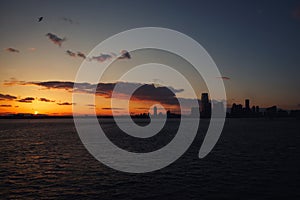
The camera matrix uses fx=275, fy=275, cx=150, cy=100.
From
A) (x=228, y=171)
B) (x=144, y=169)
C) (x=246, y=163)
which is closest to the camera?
(x=228, y=171)

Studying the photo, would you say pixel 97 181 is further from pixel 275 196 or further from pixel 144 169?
pixel 275 196

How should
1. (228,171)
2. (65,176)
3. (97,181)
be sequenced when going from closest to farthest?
1. (97,181)
2. (65,176)
3. (228,171)

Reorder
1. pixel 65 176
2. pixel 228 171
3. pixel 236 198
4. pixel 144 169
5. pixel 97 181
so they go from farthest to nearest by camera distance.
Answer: pixel 144 169 → pixel 228 171 → pixel 65 176 → pixel 97 181 → pixel 236 198

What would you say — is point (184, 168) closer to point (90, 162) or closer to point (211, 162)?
point (211, 162)

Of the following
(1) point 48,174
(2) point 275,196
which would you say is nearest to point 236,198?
(2) point 275,196

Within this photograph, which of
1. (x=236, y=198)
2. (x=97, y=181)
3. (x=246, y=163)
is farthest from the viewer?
(x=246, y=163)

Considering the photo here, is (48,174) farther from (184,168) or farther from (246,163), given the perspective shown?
(246,163)

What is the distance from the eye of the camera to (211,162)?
49.9 metres

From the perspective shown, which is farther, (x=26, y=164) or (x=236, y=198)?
(x=26, y=164)

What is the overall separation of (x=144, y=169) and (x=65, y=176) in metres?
12.4

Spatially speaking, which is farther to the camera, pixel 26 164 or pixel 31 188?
pixel 26 164

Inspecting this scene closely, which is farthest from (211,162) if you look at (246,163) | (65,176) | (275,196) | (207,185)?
(65,176)

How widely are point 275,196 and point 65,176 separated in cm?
2653

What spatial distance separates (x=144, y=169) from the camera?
4419 cm
